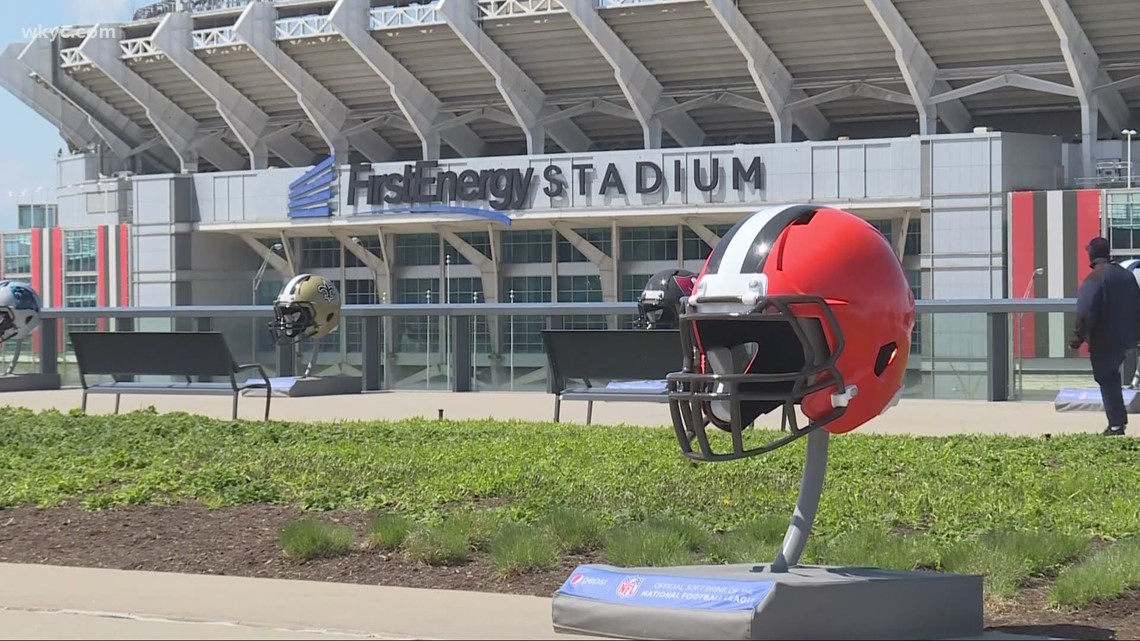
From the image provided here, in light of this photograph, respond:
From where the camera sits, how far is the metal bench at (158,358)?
18.6 m

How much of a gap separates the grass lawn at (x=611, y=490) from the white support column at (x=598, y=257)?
3581 cm

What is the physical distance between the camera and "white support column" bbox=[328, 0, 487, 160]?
5266 centimetres

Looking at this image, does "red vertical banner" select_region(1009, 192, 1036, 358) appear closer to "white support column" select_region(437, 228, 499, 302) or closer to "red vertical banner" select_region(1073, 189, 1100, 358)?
"red vertical banner" select_region(1073, 189, 1100, 358)

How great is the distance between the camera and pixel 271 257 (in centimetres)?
5934

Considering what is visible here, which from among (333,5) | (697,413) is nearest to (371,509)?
(697,413)

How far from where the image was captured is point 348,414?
19875mm

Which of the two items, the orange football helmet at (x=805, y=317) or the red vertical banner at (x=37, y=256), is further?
the red vertical banner at (x=37, y=256)

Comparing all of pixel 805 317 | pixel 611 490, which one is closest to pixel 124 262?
pixel 611 490

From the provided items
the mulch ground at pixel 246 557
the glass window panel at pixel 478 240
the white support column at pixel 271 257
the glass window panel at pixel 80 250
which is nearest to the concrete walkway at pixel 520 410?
the mulch ground at pixel 246 557

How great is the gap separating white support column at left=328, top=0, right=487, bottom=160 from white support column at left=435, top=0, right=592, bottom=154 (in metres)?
2.90

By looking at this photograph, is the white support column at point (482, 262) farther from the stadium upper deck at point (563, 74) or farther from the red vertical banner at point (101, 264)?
the red vertical banner at point (101, 264)

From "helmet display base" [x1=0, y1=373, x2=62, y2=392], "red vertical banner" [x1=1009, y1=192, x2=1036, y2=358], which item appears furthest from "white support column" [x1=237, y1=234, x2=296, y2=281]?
"helmet display base" [x1=0, y1=373, x2=62, y2=392]

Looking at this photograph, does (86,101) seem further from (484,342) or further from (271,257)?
(484,342)

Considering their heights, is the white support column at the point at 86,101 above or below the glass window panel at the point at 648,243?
above
